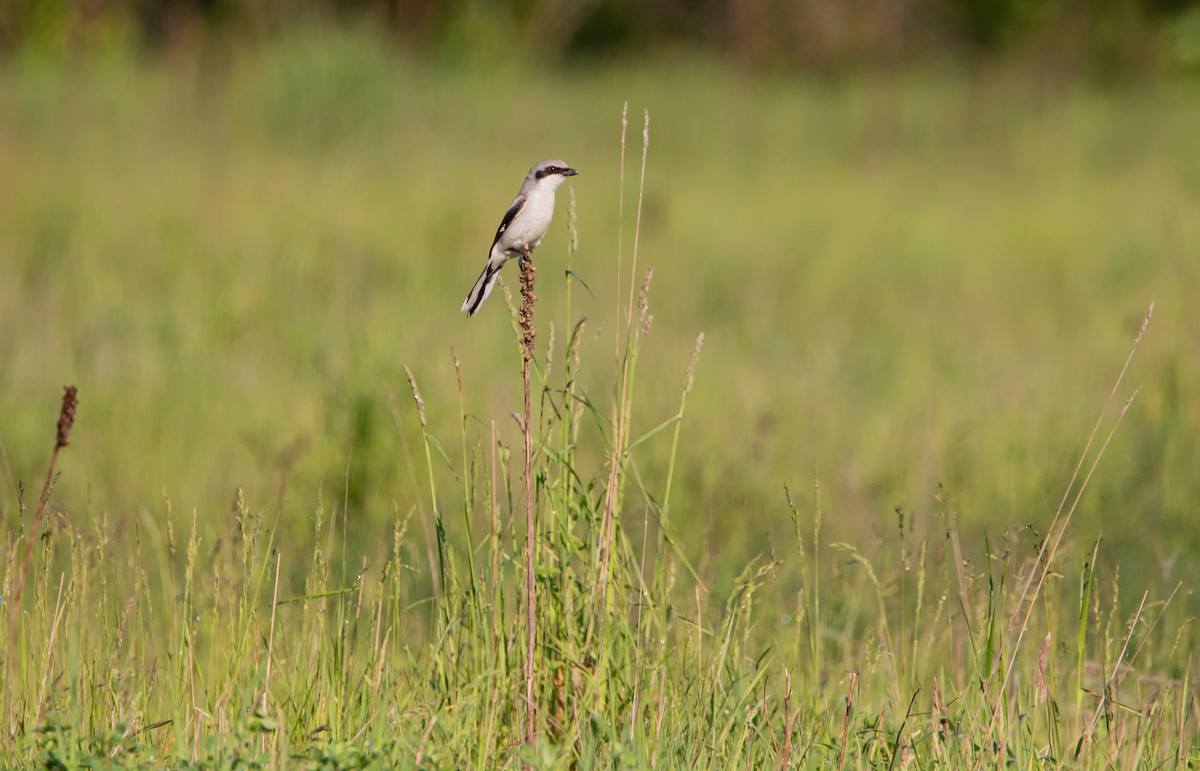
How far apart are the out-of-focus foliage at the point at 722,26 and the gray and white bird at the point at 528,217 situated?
17346 mm

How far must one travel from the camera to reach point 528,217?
3.36 meters

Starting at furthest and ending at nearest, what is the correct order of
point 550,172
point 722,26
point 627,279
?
point 722,26
point 627,279
point 550,172

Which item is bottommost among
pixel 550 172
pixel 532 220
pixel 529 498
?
pixel 529 498

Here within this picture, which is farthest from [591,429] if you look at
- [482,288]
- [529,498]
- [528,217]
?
[529,498]

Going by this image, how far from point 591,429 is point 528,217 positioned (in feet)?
9.72

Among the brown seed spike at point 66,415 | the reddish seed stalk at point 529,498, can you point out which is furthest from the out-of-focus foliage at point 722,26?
the brown seed spike at point 66,415

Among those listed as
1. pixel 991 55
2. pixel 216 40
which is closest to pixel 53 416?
pixel 216 40

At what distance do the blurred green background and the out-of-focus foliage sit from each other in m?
3.26

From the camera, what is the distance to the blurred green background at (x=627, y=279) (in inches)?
216

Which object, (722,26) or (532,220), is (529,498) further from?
(722,26)

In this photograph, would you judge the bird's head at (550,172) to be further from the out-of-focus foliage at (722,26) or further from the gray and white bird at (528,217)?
the out-of-focus foliage at (722,26)

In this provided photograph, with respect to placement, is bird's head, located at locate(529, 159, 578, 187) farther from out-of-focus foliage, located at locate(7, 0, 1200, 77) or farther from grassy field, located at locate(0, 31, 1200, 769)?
out-of-focus foliage, located at locate(7, 0, 1200, 77)

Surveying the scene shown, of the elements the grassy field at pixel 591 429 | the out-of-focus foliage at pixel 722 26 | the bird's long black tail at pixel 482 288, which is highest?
the out-of-focus foliage at pixel 722 26

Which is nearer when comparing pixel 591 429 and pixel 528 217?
pixel 528 217
